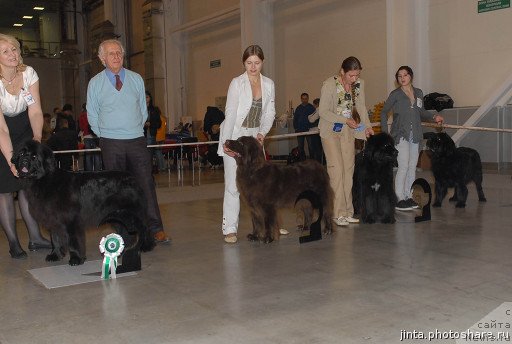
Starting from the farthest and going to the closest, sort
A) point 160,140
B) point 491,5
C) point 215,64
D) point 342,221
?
point 215,64 < point 160,140 < point 491,5 < point 342,221

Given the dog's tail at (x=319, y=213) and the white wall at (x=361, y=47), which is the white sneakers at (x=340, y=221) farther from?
the white wall at (x=361, y=47)

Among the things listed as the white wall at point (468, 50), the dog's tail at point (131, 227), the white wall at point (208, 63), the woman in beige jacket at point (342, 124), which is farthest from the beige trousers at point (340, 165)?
the white wall at point (208, 63)

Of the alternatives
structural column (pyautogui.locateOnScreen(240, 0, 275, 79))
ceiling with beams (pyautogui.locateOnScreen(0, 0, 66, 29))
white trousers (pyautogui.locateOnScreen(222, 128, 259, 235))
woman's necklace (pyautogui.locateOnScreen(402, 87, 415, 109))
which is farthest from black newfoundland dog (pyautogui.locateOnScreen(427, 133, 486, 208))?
ceiling with beams (pyautogui.locateOnScreen(0, 0, 66, 29))

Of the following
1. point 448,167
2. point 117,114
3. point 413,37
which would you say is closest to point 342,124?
point 448,167

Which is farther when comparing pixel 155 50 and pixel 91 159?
pixel 155 50

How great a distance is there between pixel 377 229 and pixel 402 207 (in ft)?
3.64

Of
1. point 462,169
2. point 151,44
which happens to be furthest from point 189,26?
point 462,169

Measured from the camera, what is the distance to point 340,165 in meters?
5.65

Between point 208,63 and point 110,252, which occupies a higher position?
point 208,63

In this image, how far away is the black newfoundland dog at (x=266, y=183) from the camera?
4.77 meters

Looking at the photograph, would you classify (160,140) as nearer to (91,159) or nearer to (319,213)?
(91,159)

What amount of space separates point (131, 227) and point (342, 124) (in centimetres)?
225

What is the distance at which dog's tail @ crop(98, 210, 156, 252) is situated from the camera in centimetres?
452

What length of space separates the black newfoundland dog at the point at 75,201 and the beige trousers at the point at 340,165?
193cm
